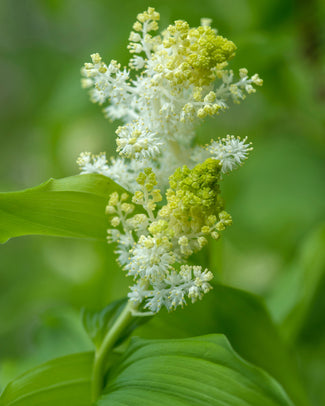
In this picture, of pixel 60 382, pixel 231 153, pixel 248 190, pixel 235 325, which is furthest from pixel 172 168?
pixel 248 190

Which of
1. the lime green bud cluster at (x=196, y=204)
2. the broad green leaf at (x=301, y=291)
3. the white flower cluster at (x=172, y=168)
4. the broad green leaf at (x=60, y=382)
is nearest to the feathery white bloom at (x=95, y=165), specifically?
the white flower cluster at (x=172, y=168)

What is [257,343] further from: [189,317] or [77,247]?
[77,247]

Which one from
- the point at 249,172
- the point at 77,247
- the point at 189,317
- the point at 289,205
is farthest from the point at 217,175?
the point at 77,247

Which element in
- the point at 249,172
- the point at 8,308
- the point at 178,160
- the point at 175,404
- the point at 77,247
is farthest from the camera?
the point at 77,247

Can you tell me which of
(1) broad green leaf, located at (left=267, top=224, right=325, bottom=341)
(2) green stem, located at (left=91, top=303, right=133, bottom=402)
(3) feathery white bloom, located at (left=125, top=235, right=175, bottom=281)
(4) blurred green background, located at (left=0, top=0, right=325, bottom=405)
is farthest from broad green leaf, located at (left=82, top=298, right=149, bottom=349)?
(1) broad green leaf, located at (left=267, top=224, right=325, bottom=341)

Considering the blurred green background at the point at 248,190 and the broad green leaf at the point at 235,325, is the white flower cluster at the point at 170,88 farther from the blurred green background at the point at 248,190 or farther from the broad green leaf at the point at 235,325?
the blurred green background at the point at 248,190

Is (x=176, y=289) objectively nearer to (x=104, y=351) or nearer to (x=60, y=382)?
(x=104, y=351)
